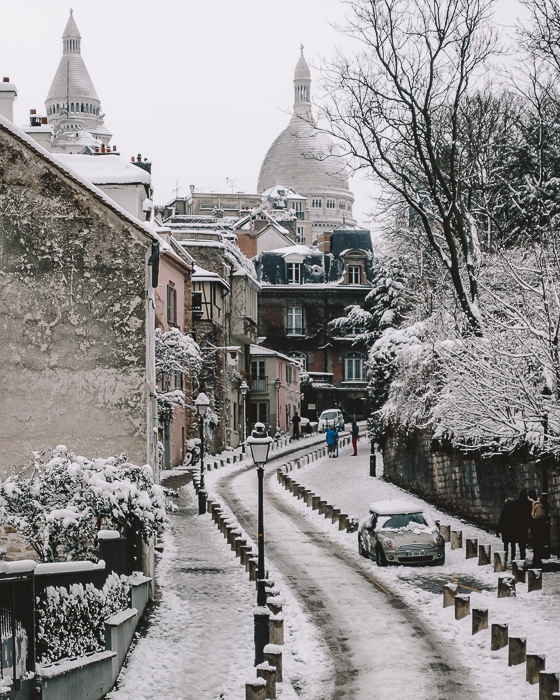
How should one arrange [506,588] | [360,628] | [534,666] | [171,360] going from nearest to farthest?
1. [534,666]
2. [360,628]
3. [506,588]
4. [171,360]

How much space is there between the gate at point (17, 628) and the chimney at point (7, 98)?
12426mm

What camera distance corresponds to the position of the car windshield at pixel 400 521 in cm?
2794

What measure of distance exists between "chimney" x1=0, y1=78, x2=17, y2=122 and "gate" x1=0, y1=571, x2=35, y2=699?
489 inches

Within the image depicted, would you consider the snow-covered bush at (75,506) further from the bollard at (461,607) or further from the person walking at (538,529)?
the person walking at (538,529)

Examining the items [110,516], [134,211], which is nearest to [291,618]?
[110,516]

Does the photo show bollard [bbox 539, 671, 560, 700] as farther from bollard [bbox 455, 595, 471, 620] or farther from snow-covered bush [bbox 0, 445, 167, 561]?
snow-covered bush [bbox 0, 445, 167, 561]

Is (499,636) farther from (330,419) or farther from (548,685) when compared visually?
(330,419)

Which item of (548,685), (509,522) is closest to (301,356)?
(509,522)

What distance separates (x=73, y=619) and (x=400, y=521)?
1286 centimetres

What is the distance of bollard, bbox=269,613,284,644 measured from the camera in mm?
19505

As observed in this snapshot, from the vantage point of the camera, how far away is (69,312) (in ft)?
76.5

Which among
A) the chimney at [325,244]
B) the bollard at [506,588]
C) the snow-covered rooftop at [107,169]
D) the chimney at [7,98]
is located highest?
the chimney at [325,244]

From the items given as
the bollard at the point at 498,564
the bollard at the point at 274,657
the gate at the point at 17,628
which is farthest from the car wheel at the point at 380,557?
the gate at the point at 17,628

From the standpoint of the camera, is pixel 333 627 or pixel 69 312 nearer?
pixel 333 627
